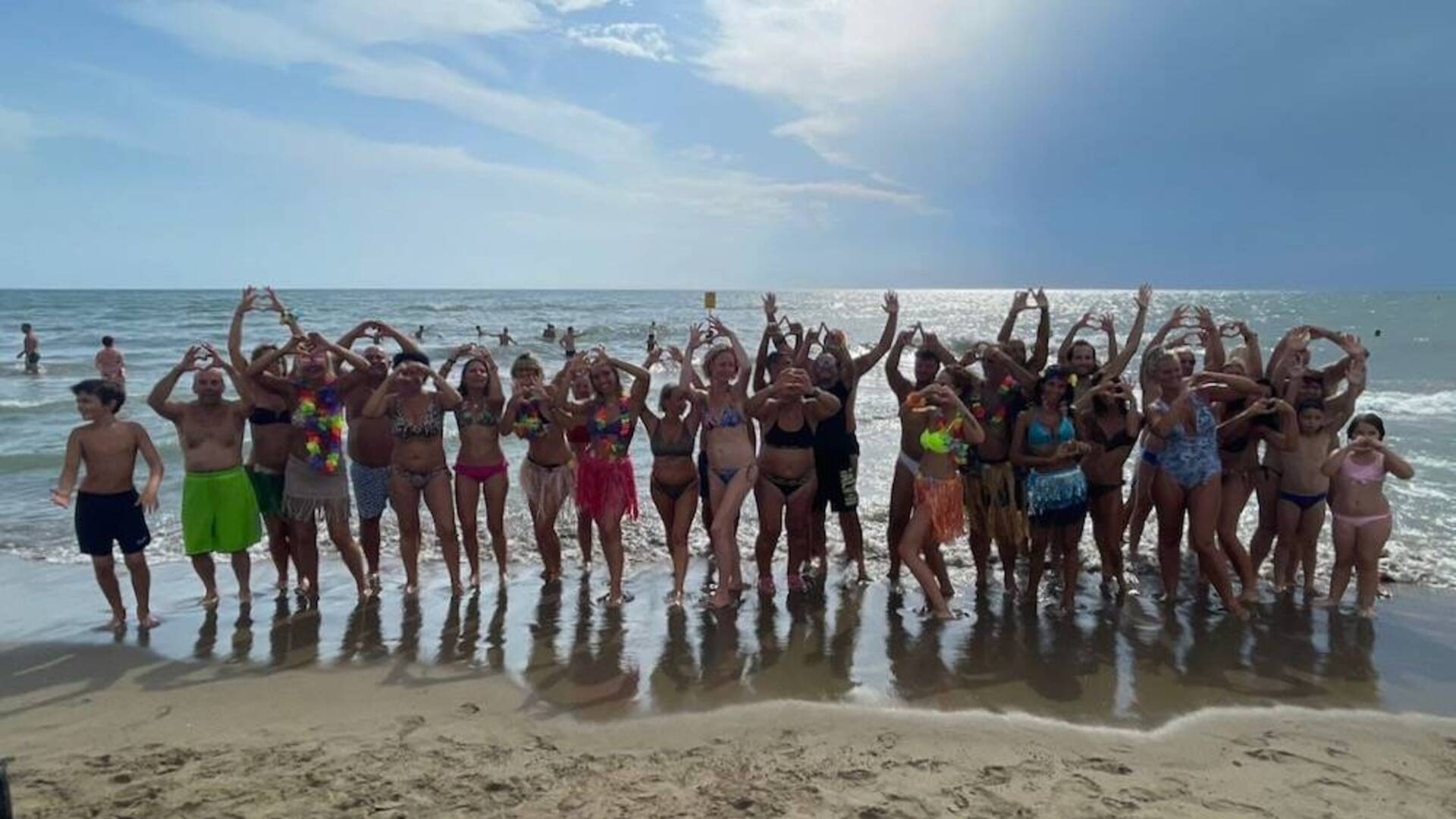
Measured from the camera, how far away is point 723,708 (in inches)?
192

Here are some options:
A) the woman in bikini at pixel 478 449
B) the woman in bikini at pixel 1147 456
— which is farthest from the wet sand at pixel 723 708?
the woman in bikini at pixel 1147 456

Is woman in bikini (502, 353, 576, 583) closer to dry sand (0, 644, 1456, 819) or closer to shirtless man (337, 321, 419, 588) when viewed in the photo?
shirtless man (337, 321, 419, 588)

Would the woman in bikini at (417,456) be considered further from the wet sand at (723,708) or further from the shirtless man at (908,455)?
the shirtless man at (908,455)

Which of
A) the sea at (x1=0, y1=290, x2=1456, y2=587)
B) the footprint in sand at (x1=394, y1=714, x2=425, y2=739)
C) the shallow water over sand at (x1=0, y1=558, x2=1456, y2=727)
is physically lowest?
the shallow water over sand at (x1=0, y1=558, x2=1456, y2=727)

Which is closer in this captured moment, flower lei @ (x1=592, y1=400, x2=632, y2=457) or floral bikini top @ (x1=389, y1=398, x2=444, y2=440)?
flower lei @ (x1=592, y1=400, x2=632, y2=457)

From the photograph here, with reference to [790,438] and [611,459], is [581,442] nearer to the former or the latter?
[611,459]

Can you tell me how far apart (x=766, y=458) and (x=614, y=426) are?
4.08 ft

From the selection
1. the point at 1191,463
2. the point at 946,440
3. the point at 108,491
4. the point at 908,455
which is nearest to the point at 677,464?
the point at 908,455

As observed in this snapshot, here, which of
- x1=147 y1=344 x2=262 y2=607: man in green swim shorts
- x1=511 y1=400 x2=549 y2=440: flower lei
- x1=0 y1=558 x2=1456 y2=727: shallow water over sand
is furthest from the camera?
x1=511 y1=400 x2=549 y2=440: flower lei

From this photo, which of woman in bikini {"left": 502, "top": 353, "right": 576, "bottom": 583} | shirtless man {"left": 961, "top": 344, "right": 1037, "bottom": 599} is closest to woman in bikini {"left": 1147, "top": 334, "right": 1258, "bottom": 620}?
shirtless man {"left": 961, "top": 344, "right": 1037, "bottom": 599}

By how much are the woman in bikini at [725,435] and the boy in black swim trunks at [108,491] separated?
3968 mm

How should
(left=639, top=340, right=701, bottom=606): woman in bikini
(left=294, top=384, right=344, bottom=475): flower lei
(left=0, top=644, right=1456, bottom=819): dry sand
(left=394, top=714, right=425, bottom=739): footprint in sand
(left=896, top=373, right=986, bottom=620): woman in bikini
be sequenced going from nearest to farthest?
(left=0, top=644, right=1456, bottom=819): dry sand, (left=394, top=714, right=425, bottom=739): footprint in sand, (left=896, top=373, right=986, bottom=620): woman in bikini, (left=639, top=340, right=701, bottom=606): woman in bikini, (left=294, top=384, right=344, bottom=475): flower lei

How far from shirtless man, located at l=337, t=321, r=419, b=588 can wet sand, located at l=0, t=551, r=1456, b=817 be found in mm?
700

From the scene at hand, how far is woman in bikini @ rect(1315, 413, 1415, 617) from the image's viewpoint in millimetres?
6398
